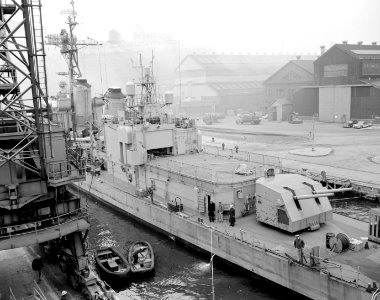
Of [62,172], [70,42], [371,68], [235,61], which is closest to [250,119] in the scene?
[371,68]

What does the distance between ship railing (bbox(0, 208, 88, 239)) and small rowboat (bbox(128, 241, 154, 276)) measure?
4.78m

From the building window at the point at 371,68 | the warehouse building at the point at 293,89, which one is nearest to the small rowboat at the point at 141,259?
the building window at the point at 371,68

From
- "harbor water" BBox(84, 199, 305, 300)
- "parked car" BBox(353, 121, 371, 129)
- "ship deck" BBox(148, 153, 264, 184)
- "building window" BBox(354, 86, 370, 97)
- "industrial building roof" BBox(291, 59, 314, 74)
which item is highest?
"industrial building roof" BBox(291, 59, 314, 74)

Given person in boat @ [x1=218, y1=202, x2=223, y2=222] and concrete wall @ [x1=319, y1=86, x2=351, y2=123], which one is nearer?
person in boat @ [x1=218, y1=202, x2=223, y2=222]

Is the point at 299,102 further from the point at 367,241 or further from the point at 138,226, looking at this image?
the point at 367,241

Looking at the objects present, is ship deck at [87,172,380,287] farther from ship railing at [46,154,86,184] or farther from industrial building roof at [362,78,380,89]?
industrial building roof at [362,78,380,89]

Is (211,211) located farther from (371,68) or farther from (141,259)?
(371,68)

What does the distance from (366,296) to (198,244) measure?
373 inches

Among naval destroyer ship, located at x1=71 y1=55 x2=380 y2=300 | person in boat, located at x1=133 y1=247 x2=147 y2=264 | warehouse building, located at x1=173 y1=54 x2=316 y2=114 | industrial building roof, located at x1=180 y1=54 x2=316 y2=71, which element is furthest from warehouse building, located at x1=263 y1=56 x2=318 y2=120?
person in boat, located at x1=133 y1=247 x2=147 y2=264

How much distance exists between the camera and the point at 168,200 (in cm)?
2503

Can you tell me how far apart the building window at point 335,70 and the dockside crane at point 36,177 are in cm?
5624

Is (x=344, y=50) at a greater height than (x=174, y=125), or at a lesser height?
greater

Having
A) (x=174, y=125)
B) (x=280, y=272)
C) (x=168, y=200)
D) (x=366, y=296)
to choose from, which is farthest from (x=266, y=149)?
(x=366, y=296)

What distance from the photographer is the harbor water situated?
17609mm
